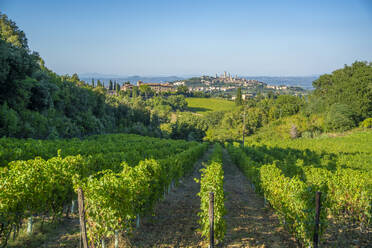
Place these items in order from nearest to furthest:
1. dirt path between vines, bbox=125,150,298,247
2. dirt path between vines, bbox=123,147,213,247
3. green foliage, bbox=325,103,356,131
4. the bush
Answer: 1. dirt path between vines, bbox=123,147,213,247
2. dirt path between vines, bbox=125,150,298,247
3. the bush
4. green foliage, bbox=325,103,356,131

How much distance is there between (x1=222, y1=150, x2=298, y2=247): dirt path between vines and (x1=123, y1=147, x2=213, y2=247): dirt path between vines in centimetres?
133

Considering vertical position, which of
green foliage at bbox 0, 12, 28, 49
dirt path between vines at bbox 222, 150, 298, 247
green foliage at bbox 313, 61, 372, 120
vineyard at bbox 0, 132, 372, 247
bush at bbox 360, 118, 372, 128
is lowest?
bush at bbox 360, 118, 372, 128

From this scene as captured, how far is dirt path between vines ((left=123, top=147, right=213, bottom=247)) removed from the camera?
7.31 meters

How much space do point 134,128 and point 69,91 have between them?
1950 cm

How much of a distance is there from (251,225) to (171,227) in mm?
3278

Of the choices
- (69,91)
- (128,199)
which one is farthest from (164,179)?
(69,91)

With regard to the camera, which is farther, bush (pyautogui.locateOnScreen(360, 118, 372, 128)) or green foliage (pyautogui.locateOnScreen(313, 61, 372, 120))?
green foliage (pyautogui.locateOnScreen(313, 61, 372, 120))

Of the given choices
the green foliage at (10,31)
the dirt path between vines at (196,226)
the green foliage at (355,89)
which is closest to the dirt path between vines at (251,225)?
the dirt path between vines at (196,226)

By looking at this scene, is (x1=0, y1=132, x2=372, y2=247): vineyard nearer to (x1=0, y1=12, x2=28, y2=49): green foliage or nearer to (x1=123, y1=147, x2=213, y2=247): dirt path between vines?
(x1=123, y1=147, x2=213, y2=247): dirt path between vines

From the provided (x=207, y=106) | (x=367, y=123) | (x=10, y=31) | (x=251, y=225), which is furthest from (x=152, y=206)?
(x=207, y=106)

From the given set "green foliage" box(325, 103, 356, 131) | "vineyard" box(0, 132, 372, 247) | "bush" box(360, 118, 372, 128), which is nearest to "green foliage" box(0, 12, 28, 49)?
"vineyard" box(0, 132, 372, 247)

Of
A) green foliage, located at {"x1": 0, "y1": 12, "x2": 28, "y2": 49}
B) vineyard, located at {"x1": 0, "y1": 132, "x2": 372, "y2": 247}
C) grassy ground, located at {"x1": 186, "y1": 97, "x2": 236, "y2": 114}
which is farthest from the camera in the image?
grassy ground, located at {"x1": 186, "y1": 97, "x2": 236, "y2": 114}

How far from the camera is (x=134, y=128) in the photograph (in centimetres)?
5984

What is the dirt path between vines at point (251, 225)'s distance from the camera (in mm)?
7629
